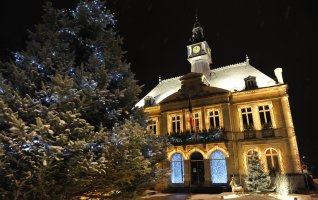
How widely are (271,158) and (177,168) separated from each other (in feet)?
27.6

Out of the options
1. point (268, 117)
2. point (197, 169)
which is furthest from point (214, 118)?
point (197, 169)

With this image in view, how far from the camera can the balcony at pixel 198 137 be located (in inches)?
848

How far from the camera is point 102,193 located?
21.2ft

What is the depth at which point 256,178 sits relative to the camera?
17719mm

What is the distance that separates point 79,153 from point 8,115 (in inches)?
62.3

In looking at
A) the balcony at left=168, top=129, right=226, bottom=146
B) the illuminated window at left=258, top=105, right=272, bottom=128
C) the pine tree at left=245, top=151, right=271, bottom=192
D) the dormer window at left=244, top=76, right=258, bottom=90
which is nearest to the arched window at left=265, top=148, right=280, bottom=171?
the illuminated window at left=258, top=105, right=272, bottom=128

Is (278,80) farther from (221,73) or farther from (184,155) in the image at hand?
(184,155)

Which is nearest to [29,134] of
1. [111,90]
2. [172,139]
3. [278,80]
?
[111,90]

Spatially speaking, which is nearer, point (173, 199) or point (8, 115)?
point (8, 115)

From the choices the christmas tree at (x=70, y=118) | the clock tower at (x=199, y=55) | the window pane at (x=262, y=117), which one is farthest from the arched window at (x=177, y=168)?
the christmas tree at (x=70, y=118)

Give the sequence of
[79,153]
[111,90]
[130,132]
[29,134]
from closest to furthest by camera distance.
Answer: [29,134] → [79,153] → [130,132] → [111,90]

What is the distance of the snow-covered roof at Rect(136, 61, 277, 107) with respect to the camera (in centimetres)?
2362

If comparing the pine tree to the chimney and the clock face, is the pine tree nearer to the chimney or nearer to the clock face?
the chimney

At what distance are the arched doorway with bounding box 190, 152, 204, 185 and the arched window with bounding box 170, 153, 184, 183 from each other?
3.37 feet
